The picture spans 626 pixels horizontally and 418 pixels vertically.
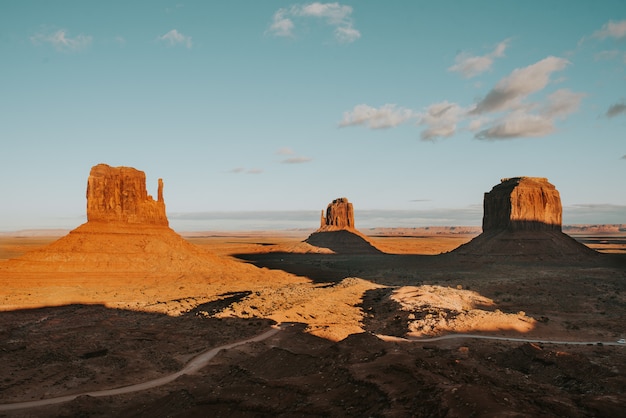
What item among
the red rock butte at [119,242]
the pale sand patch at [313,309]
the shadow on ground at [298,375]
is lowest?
the pale sand patch at [313,309]

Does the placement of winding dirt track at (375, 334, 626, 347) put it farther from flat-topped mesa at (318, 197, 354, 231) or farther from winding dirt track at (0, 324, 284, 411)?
flat-topped mesa at (318, 197, 354, 231)

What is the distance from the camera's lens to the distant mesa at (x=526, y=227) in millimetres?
73062

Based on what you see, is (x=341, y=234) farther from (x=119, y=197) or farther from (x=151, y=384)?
(x=151, y=384)

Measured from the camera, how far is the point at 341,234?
401ft

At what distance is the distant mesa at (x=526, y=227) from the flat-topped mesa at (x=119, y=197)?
57.2 m

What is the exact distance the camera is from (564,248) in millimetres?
73812

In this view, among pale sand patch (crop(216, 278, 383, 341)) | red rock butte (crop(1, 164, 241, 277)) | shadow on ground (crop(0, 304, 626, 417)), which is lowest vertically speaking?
pale sand patch (crop(216, 278, 383, 341))

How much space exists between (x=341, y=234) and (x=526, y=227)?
54601 mm

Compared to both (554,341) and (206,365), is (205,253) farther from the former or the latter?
(554,341)

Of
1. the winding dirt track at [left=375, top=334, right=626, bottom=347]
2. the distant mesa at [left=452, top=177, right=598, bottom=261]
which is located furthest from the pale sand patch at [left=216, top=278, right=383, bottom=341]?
the distant mesa at [left=452, top=177, right=598, bottom=261]

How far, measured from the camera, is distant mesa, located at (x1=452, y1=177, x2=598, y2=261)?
73.1 m

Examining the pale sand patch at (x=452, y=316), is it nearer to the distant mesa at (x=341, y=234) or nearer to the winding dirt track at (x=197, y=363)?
the winding dirt track at (x=197, y=363)

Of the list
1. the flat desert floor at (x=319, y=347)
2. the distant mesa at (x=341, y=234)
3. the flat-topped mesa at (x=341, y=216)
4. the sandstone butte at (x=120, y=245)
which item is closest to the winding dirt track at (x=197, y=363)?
the flat desert floor at (x=319, y=347)

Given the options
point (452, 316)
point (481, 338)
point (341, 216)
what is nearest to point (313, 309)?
point (452, 316)
